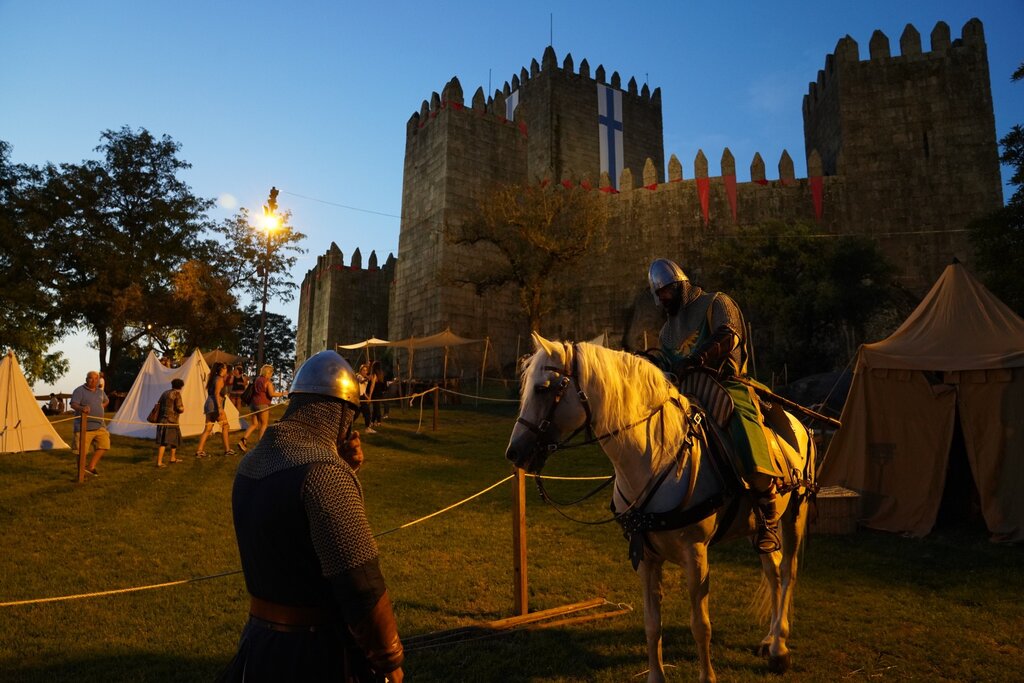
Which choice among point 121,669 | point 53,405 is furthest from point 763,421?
point 53,405

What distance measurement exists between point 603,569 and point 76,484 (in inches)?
324

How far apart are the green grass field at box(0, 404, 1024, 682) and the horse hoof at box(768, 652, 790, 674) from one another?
79 mm

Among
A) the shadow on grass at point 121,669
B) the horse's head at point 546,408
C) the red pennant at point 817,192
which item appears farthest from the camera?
the red pennant at point 817,192

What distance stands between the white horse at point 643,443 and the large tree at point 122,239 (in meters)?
25.9

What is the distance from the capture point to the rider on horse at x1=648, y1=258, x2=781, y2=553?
12.9ft

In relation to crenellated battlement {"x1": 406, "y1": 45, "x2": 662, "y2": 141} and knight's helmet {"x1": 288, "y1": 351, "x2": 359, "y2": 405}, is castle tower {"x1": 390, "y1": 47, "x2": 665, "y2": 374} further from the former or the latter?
knight's helmet {"x1": 288, "y1": 351, "x2": 359, "y2": 405}

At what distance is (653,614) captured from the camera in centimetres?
371

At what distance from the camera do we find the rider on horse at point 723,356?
3.94 meters

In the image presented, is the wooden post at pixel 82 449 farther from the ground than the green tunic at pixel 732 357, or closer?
closer

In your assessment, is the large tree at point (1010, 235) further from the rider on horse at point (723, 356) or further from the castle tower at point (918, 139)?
the rider on horse at point (723, 356)

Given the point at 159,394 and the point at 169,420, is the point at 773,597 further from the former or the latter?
the point at 159,394

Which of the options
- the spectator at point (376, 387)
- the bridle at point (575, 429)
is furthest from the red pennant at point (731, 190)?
the bridle at point (575, 429)

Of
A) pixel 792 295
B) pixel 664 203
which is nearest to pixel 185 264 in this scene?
pixel 664 203

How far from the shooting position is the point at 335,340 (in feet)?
135
